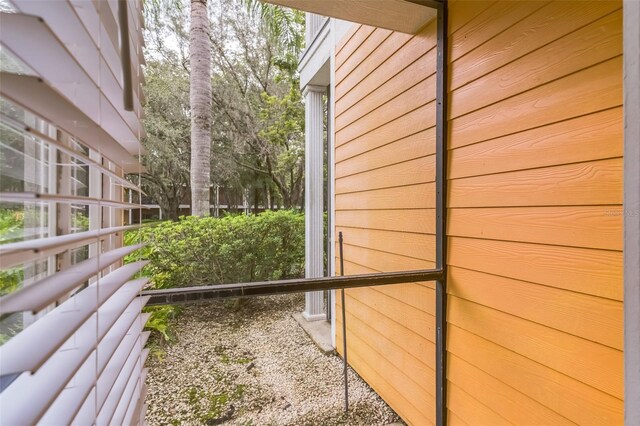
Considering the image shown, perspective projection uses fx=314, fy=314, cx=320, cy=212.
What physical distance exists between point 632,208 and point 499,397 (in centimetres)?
111

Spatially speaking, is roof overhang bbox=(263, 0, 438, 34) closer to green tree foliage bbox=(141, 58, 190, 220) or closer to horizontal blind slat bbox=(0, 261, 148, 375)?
horizontal blind slat bbox=(0, 261, 148, 375)

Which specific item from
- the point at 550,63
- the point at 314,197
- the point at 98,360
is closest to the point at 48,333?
the point at 98,360

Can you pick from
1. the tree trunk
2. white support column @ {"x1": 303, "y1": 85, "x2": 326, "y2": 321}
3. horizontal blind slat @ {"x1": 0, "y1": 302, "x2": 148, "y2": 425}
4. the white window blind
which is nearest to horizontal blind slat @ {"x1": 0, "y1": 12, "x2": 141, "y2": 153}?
the white window blind

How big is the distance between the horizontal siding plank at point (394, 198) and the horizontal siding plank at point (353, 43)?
1.19m

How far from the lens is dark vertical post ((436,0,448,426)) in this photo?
1.60 m

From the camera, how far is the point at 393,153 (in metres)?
2.07

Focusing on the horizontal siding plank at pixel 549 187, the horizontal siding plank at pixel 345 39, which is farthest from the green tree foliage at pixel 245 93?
the horizontal siding plank at pixel 549 187

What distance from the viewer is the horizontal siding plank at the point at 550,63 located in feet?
3.10

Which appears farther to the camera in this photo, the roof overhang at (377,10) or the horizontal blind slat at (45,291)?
the roof overhang at (377,10)

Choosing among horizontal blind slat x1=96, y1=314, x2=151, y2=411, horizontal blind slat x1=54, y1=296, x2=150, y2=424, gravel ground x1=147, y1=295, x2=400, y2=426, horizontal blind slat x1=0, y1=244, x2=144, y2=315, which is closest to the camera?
horizontal blind slat x1=0, y1=244, x2=144, y2=315

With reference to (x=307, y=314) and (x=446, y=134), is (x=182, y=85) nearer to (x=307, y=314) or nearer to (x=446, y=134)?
(x=307, y=314)

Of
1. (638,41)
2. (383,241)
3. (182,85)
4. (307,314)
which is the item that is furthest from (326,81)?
(182,85)

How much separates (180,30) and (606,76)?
7.88 m

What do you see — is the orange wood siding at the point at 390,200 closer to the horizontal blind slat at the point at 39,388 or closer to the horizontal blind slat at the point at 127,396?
the horizontal blind slat at the point at 127,396
